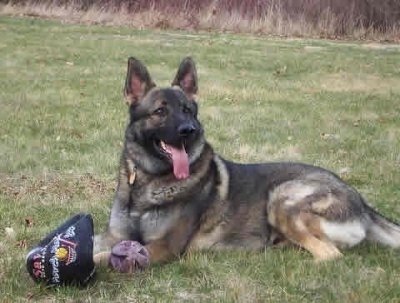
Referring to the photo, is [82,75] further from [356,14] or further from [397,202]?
[356,14]

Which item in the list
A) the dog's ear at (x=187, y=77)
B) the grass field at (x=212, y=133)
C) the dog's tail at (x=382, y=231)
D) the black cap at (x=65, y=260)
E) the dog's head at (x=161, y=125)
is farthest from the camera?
the dog's ear at (x=187, y=77)

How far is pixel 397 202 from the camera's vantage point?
622cm

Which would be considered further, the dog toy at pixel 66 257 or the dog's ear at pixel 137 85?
the dog's ear at pixel 137 85

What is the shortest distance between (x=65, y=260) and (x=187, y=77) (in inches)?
73.8

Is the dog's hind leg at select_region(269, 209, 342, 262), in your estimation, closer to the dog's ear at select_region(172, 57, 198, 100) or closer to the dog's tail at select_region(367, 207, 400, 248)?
the dog's tail at select_region(367, 207, 400, 248)

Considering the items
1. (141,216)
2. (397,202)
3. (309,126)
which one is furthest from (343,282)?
(309,126)

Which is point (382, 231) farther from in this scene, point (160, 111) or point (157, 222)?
point (160, 111)

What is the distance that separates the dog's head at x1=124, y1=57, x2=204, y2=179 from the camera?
15.5ft

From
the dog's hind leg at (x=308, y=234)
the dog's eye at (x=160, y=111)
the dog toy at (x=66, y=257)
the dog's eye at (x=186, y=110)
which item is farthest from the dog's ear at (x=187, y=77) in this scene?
the dog toy at (x=66, y=257)

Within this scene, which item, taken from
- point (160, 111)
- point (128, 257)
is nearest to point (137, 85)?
point (160, 111)

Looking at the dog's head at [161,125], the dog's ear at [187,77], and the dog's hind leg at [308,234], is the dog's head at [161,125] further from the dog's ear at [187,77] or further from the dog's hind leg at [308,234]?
the dog's hind leg at [308,234]

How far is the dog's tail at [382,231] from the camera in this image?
15.9 ft

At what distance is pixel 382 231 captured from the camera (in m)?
4.88

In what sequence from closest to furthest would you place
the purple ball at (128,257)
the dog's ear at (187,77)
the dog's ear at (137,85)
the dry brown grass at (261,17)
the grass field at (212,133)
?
the grass field at (212,133), the purple ball at (128,257), the dog's ear at (137,85), the dog's ear at (187,77), the dry brown grass at (261,17)
